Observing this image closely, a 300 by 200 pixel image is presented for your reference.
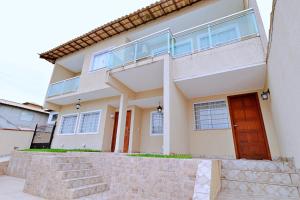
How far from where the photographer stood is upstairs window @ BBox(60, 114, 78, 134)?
986 centimetres

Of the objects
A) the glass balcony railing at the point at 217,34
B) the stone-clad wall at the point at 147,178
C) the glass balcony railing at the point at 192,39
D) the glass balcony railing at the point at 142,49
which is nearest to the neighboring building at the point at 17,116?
the stone-clad wall at the point at 147,178

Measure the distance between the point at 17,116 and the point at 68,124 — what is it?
1033 cm

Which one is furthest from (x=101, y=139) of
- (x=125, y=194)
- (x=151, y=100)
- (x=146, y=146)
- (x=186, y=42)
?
(x=186, y=42)

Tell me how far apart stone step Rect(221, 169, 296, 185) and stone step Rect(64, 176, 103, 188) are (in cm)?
361

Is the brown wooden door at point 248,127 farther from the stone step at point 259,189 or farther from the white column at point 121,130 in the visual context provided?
the white column at point 121,130

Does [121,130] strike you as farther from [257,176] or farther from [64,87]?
[64,87]

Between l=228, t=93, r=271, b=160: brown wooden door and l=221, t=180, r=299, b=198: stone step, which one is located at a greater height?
l=228, t=93, r=271, b=160: brown wooden door

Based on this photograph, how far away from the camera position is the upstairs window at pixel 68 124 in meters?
9.86

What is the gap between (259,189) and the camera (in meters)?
3.25

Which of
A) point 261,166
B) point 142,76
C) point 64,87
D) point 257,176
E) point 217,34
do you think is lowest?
point 257,176

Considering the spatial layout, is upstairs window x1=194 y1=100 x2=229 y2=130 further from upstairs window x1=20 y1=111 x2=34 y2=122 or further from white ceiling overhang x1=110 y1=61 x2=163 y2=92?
upstairs window x1=20 y1=111 x2=34 y2=122

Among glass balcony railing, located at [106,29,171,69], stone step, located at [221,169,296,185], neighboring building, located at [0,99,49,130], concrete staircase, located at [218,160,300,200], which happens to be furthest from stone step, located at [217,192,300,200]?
neighboring building, located at [0,99,49,130]

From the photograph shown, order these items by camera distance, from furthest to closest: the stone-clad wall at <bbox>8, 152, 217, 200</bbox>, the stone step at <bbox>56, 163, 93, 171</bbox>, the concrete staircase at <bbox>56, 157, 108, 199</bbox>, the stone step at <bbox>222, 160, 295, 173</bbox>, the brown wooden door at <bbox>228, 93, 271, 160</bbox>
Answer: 1. the brown wooden door at <bbox>228, 93, 271, 160</bbox>
2. the stone step at <bbox>56, 163, 93, 171</bbox>
3. the concrete staircase at <bbox>56, 157, 108, 199</bbox>
4. the stone step at <bbox>222, 160, 295, 173</bbox>
5. the stone-clad wall at <bbox>8, 152, 217, 200</bbox>

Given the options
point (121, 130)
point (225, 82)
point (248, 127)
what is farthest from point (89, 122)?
point (248, 127)
